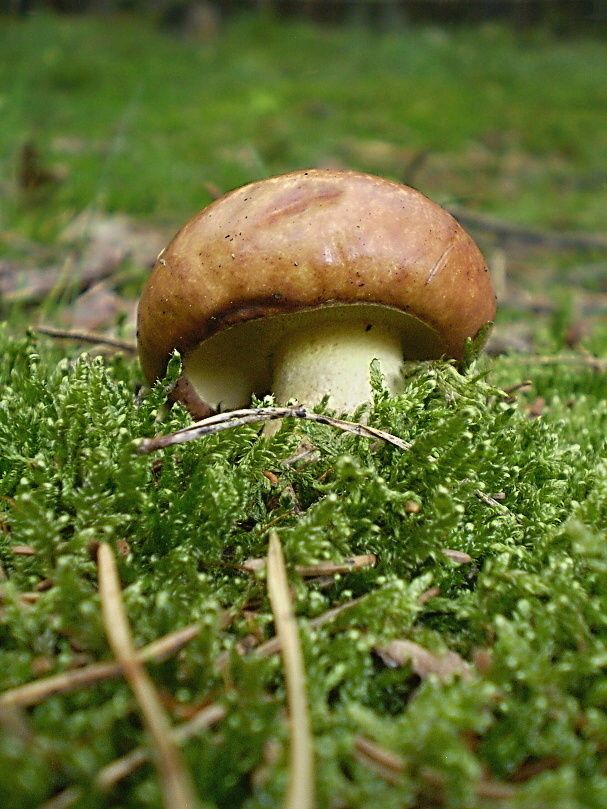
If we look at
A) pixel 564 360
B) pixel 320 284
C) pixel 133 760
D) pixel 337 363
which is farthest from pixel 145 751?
pixel 564 360

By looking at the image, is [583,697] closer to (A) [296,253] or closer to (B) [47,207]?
(A) [296,253]

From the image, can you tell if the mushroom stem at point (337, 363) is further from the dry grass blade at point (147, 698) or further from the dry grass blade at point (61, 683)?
the dry grass blade at point (61, 683)

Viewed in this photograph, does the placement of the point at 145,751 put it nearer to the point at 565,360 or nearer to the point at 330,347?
the point at 330,347

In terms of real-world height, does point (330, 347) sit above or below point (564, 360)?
above

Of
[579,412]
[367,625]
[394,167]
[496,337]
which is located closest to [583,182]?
[394,167]

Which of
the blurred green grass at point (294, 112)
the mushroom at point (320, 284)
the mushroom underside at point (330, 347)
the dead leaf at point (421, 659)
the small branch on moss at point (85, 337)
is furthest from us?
the blurred green grass at point (294, 112)

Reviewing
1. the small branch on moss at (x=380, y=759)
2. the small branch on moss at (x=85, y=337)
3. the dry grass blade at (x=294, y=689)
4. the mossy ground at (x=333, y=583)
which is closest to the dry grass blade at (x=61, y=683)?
the mossy ground at (x=333, y=583)

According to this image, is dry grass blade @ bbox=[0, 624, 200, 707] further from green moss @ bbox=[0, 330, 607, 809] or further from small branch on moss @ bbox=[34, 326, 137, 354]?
small branch on moss @ bbox=[34, 326, 137, 354]
